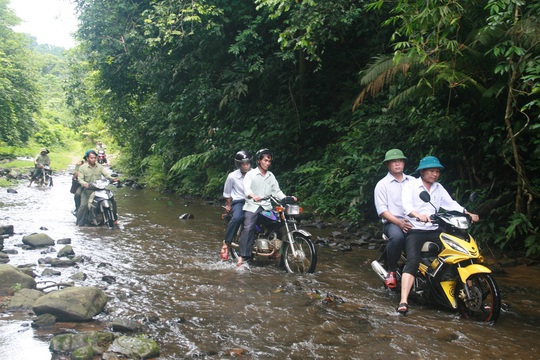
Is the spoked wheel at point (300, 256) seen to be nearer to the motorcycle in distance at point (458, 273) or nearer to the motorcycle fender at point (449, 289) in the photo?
the motorcycle in distance at point (458, 273)

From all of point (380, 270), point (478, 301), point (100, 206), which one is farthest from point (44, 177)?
point (478, 301)

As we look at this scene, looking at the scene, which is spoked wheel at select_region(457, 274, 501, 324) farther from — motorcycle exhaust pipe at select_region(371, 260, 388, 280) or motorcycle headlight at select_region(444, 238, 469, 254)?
motorcycle exhaust pipe at select_region(371, 260, 388, 280)

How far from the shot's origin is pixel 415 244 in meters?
5.66

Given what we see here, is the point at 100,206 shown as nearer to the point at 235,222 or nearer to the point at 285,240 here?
the point at 235,222

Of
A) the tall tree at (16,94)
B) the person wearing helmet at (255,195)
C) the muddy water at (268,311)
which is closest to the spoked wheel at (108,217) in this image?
the muddy water at (268,311)

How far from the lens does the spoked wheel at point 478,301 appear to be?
5.10 meters

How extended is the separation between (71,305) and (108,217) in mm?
6539

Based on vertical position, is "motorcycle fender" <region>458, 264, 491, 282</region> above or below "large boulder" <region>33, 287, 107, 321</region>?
above

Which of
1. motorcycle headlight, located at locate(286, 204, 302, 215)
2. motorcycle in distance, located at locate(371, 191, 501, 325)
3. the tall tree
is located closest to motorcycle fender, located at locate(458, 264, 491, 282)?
motorcycle in distance, located at locate(371, 191, 501, 325)

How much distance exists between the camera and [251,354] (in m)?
4.48

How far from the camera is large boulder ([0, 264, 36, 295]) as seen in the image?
612cm

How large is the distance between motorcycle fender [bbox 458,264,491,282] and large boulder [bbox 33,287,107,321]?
3.87 meters

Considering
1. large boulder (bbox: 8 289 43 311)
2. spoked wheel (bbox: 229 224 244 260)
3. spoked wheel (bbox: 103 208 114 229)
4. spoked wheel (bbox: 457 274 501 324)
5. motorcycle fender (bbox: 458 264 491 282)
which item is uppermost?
motorcycle fender (bbox: 458 264 491 282)

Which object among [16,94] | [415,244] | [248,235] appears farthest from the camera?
[16,94]
